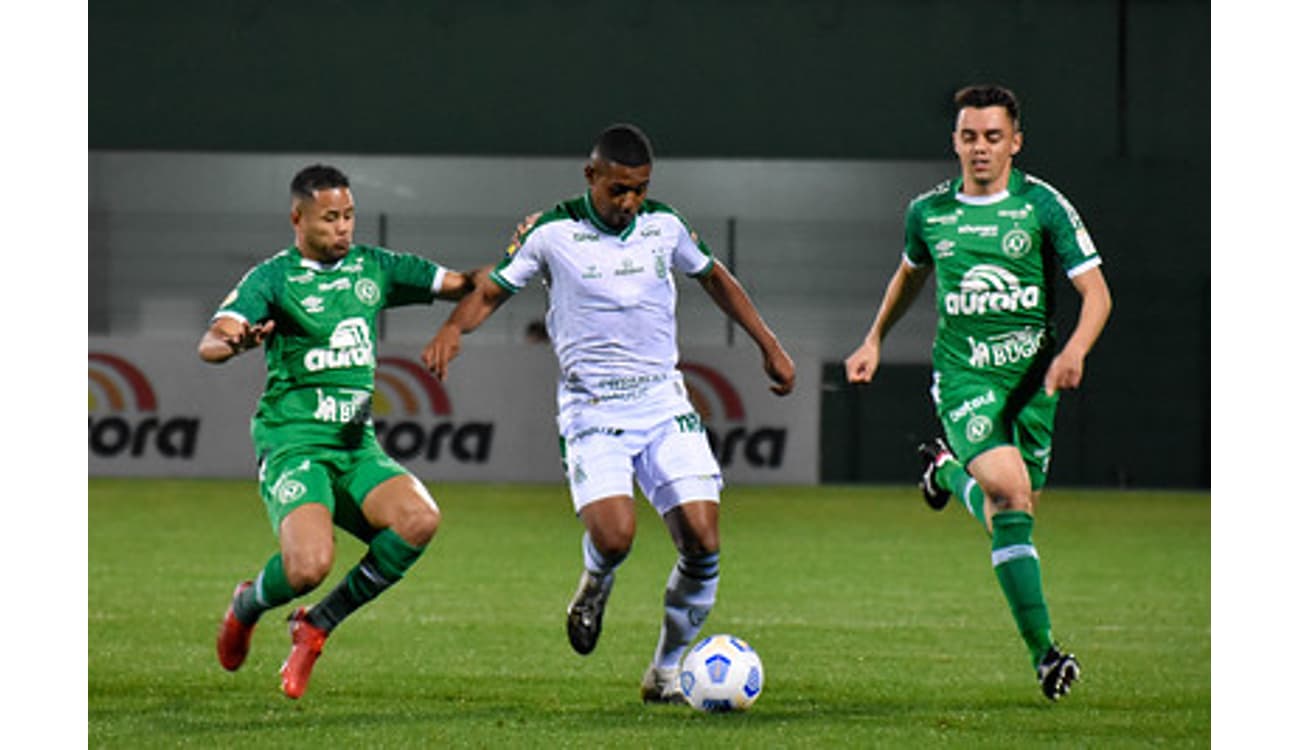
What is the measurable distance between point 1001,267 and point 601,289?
1.41 m

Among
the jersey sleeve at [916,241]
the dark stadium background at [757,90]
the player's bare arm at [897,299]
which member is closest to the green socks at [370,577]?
the player's bare arm at [897,299]

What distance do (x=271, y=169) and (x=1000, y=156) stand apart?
1791 cm

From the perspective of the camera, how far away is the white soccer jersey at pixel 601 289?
7605 mm

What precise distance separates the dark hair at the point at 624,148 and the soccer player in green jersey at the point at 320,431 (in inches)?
36.0

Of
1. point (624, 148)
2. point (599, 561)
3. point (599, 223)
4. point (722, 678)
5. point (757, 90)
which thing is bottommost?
point (722, 678)

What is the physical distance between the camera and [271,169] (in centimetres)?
2477

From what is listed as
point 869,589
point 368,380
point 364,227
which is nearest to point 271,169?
point 364,227

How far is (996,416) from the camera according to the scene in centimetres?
779

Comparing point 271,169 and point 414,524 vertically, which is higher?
point 271,169

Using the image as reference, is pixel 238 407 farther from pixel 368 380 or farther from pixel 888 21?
pixel 368 380

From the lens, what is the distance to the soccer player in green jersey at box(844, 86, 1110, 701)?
25.1 ft

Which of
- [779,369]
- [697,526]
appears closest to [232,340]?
[697,526]

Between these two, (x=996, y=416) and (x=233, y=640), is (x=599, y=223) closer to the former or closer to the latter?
(x=996, y=416)

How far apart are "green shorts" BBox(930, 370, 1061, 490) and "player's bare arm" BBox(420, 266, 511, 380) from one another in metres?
1.62
